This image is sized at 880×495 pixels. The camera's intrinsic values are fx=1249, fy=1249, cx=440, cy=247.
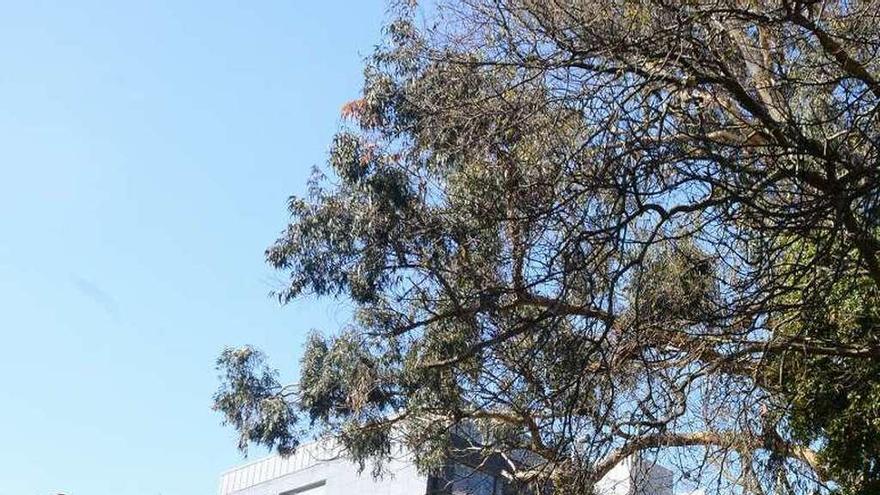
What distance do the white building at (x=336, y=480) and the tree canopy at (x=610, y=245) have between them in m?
2.78

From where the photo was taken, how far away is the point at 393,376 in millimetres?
13695

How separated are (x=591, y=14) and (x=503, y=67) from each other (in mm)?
885

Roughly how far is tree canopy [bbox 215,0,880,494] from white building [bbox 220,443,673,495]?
278cm

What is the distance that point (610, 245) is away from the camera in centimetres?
889

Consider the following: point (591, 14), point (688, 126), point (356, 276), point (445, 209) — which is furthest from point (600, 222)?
point (356, 276)

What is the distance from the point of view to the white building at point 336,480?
65.7 ft

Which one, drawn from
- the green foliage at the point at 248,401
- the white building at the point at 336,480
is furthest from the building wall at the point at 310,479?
the green foliage at the point at 248,401

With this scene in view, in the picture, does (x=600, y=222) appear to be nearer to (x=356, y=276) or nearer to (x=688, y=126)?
(x=688, y=126)

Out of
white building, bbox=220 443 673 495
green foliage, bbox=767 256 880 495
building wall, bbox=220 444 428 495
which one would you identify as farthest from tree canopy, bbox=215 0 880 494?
building wall, bbox=220 444 428 495

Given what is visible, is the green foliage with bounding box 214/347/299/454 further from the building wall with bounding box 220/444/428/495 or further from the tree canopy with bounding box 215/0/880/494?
the building wall with bounding box 220/444/428/495

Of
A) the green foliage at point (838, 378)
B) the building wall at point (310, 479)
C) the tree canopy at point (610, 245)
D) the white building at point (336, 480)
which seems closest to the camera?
the tree canopy at point (610, 245)

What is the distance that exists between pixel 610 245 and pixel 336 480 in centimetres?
2087

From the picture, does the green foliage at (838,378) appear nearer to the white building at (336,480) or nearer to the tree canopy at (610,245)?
the tree canopy at (610,245)

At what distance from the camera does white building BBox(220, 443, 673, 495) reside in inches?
788
